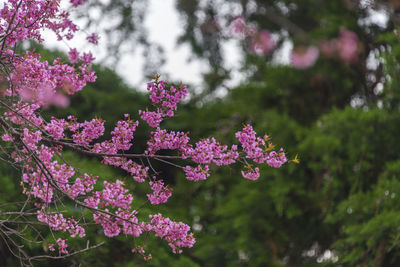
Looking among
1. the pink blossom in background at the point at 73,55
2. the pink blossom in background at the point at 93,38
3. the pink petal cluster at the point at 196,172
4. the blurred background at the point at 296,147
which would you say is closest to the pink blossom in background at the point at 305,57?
the blurred background at the point at 296,147

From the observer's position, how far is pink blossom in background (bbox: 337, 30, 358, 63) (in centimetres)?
645

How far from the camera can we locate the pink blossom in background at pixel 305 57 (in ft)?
22.6

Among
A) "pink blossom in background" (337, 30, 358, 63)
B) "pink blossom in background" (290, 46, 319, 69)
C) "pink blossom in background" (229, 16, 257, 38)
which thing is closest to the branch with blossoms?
"pink blossom in background" (229, 16, 257, 38)

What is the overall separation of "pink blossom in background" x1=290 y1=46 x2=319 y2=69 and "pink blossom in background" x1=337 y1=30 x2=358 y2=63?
0.39 meters

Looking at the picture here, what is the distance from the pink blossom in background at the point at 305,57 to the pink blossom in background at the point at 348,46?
39cm

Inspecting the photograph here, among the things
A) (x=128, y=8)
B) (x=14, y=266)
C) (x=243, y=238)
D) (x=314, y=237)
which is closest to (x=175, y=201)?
(x=243, y=238)

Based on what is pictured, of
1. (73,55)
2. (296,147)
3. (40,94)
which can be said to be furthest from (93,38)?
(296,147)

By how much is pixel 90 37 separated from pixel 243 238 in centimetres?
356

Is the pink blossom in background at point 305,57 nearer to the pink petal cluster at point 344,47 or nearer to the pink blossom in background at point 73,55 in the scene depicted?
the pink petal cluster at point 344,47

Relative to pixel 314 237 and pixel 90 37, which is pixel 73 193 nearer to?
pixel 90 37

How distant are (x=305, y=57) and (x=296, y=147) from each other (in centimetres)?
151

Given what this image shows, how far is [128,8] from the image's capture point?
9.22 metres

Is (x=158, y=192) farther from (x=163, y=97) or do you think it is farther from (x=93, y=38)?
(x=93, y=38)

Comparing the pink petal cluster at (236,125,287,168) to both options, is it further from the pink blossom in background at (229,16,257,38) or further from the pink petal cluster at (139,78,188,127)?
the pink blossom in background at (229,16,257,38)
